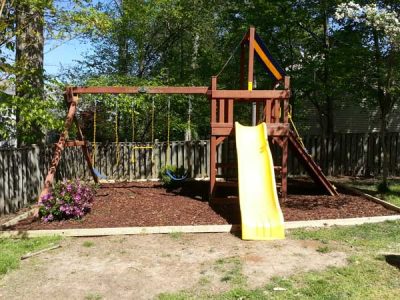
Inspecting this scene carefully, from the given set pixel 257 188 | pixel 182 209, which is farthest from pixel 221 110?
pixel 182 209

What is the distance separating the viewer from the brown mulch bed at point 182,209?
7.48 m

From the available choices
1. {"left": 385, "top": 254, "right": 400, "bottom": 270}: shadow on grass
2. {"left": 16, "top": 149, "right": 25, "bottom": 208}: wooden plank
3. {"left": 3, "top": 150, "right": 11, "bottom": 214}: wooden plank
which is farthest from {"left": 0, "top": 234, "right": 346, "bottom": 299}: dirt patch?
{"left": 16, "top": 149, "right": 25, "bottom": 208}: wooden plank

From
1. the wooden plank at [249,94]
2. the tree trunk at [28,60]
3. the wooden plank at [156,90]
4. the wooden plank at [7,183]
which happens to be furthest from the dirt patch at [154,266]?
the wooden plank at [156,90]

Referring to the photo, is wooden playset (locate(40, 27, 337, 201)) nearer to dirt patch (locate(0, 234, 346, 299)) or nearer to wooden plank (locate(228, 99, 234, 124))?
wooden plank (locate(228, 99, 234, 124))

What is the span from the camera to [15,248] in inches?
240

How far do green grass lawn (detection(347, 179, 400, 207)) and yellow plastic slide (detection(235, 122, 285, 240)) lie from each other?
316 cm

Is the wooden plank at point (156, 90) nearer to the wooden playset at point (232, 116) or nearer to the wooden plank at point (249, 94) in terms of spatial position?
the wooden playset at point (232, 116)

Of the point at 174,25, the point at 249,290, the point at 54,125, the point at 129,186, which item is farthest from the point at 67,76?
the point at 249,290

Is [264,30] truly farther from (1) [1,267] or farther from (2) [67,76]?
(1) [1,267]

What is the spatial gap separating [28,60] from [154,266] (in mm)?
4998

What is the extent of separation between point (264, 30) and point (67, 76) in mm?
8385

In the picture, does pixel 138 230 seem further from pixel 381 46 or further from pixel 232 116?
pixel 381 46

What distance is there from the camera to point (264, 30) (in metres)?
15.0

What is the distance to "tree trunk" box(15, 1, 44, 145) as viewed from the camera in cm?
725
